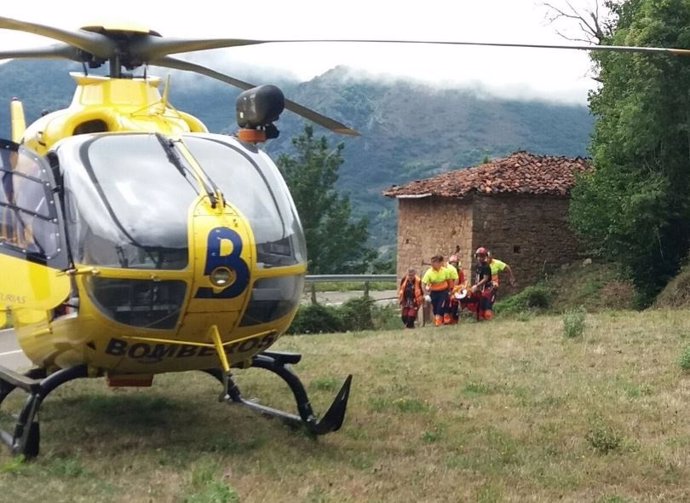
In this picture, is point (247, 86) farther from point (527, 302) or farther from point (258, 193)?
point (527, 302)

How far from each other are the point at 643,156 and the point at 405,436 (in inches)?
645

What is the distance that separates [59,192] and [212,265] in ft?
4.31

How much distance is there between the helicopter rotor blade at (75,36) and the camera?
21.9 ft

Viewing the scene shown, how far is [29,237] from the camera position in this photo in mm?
6852

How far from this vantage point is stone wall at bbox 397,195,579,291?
81.5 feet

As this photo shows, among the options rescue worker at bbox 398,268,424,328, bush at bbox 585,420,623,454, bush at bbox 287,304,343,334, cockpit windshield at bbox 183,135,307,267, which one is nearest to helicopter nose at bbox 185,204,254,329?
cockpit windshield at bbox 183,135,307,267

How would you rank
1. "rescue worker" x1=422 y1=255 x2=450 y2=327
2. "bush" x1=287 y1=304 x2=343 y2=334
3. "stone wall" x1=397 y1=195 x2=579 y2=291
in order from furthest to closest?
"stone wall" x1=397 y1=195 x2=579 y2=291 → "bush" x1=287 y1=304 x2=343 y2=334 → "rescue worker" x1=422 y1=255 x2=450 y2=327

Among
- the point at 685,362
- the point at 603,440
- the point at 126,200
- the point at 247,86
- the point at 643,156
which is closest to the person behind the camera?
the point at 126,200

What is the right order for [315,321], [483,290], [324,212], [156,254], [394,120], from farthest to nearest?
[394,120]
[324,212]
[315,321]
[483,290]
[156,254]

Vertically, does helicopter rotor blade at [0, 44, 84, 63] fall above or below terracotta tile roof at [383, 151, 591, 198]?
above

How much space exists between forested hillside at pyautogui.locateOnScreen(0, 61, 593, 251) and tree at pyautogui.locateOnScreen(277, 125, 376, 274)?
5059cm

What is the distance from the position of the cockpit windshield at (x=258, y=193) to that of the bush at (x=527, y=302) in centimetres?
1574

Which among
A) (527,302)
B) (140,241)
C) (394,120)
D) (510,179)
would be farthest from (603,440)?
(394,120)

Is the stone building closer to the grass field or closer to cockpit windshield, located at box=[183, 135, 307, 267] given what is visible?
the grass field
